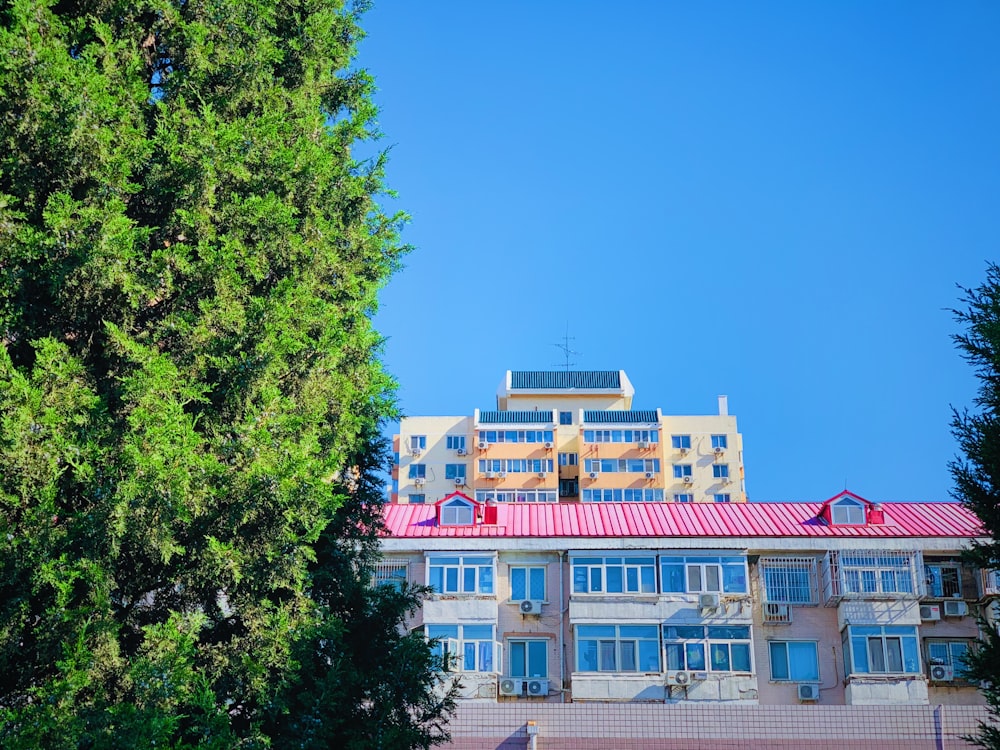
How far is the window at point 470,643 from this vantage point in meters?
28.1

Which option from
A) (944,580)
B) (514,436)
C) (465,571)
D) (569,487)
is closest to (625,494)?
(569,487)

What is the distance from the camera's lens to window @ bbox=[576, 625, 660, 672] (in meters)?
28.1

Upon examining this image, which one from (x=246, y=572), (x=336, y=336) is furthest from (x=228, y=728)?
(x=336, y=336)

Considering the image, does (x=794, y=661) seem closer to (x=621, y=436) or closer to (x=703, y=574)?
(x=703, y=574)

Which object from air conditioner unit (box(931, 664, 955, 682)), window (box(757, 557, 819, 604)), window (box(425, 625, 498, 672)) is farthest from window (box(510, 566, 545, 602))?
air conditioner unit (box(931, 664, 955, 682))

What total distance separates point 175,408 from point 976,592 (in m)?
23.6

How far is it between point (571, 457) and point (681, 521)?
33.2m

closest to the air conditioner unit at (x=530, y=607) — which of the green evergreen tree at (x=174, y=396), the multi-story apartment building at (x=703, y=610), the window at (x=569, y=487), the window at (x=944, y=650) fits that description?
the multi-story apartment building at (x=703, y=610)

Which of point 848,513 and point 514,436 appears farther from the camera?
point 514,436

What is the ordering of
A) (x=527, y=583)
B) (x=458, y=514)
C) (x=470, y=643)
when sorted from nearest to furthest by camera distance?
(x=470, y=643) < (x=527, y=583) < (x=458, y=514)

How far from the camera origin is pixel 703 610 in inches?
1118

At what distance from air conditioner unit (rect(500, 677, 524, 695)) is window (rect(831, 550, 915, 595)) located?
854 centimetres

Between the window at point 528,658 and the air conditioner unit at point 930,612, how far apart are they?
31.5 feet

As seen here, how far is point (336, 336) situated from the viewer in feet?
47.3
